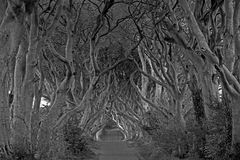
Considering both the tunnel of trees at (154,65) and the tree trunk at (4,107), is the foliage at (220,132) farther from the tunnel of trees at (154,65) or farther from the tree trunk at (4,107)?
the tree trunk at (4,107)

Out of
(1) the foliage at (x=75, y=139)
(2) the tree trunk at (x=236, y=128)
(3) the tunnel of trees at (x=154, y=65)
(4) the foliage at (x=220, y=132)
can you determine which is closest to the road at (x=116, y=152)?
(1) the foliage at (x=75, y=139)

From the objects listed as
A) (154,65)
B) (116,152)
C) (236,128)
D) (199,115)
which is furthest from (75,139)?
(236,128)

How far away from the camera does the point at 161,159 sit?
53.3ft

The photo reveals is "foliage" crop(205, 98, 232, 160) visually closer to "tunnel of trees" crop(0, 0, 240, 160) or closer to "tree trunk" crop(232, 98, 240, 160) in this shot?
"tunnel of trees" crop(0, 0, 240, 160)


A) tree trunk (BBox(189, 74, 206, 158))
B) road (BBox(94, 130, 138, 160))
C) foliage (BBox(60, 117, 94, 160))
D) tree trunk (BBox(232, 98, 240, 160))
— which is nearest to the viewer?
tree trunk (BBox(232, 98, 240, 160))

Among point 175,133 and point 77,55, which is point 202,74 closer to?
point 175,133

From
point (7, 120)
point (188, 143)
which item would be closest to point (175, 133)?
point (188, 143)

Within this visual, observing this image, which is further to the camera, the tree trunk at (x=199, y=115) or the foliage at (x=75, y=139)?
the foliage at (x=75, y=139)

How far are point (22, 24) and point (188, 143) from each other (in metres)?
8.32

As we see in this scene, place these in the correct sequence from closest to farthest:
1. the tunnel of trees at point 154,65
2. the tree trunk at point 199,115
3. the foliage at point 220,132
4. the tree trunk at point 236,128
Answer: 1. the tree trunk at point 236,128
2. the tunnel of trees at point 154,65
3. the foliage at point 220,132
4. the tree trunk at point 199,115

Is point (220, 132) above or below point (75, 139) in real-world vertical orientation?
below

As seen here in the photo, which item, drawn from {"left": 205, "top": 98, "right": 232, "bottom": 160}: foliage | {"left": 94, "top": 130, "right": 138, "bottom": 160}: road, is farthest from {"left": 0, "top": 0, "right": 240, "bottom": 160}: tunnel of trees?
{"left": 94, "top": 130, "right": 138, "bottom": 160}: road

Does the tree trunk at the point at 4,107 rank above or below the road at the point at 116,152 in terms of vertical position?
above

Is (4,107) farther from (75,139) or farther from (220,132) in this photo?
(75,139)
